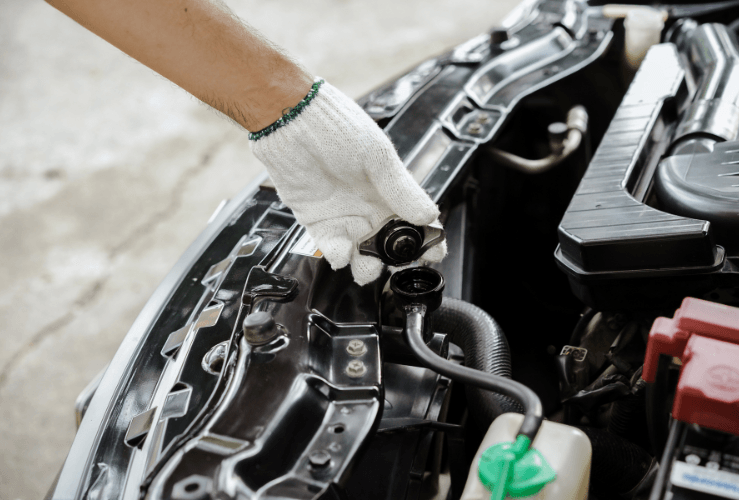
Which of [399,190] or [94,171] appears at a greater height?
[94,171]

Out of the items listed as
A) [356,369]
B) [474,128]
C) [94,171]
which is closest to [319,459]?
[356,369]

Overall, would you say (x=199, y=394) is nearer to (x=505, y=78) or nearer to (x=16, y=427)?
(x=505, y=78)

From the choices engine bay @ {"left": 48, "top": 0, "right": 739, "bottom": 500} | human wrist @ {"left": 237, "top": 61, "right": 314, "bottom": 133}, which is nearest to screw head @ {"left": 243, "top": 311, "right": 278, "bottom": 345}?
engine bay @ {"left": 48, "top": 0, "right": 739, "bottom": 500}

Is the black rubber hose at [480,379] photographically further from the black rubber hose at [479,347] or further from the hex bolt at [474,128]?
the hex bolt at [474,128]

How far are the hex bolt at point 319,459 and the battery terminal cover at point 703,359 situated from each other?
1.13ft

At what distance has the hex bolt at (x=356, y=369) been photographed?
0.71 metres

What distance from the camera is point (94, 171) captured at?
294 cm

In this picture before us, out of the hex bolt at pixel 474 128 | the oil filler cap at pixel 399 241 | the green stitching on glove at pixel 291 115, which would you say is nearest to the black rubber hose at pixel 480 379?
the oil filler cap at pixel 399 241

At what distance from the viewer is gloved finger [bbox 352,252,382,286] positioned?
83 cm

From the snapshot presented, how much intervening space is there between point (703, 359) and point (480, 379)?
0.71 feet

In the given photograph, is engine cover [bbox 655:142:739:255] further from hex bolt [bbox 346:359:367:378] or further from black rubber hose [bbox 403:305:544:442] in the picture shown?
hex bolt [bbox 346:359:367:378]

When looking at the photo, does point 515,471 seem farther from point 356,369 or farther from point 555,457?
point 356,369

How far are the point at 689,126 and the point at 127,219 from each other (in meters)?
2.28

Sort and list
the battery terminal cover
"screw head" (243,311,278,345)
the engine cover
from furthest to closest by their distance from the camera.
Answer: the engine cover
"screw head" (243,311,278,345)
the battery terminal cover
